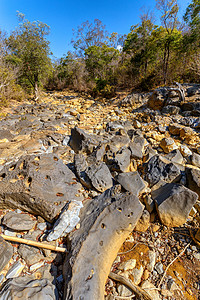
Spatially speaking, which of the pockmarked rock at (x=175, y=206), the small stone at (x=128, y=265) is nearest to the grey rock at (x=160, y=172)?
the pockmarked rock at (x=175, y=206)

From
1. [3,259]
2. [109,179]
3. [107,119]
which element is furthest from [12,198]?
[107,119]

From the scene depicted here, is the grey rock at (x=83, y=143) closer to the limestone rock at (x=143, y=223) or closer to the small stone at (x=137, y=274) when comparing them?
the limestone rock at (x=143, y=223)

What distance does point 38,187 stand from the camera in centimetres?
231

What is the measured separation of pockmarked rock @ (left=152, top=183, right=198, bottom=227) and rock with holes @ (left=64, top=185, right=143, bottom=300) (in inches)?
17.8

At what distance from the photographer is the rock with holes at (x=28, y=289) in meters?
1.32

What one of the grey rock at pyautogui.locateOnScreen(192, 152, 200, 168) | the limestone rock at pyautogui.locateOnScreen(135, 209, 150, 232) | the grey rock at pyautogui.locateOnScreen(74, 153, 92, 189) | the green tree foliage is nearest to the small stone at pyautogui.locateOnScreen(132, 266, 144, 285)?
the limestone rock at pyautogui.locateOnScreen(135, 209, 150, 232)

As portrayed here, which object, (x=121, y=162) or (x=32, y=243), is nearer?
(x=32, y=243)

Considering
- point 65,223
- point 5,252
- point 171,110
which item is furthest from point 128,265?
point 171,110

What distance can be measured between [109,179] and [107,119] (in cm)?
514

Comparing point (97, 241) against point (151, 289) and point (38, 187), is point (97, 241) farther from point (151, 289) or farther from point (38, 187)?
point (38, 187)

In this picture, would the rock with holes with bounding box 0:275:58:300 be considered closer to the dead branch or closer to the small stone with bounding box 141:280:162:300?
the dead branch

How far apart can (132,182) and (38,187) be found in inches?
65.0

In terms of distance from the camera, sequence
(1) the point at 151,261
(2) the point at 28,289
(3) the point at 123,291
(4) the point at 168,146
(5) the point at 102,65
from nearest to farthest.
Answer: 1. (2) the point at 28,289
2. (3) the point at 123,291
3. (1) the point at 151,261
4. (4) the point at 168,146
5. (5) the point at 102,65

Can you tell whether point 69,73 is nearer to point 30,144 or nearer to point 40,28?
point 40,28
